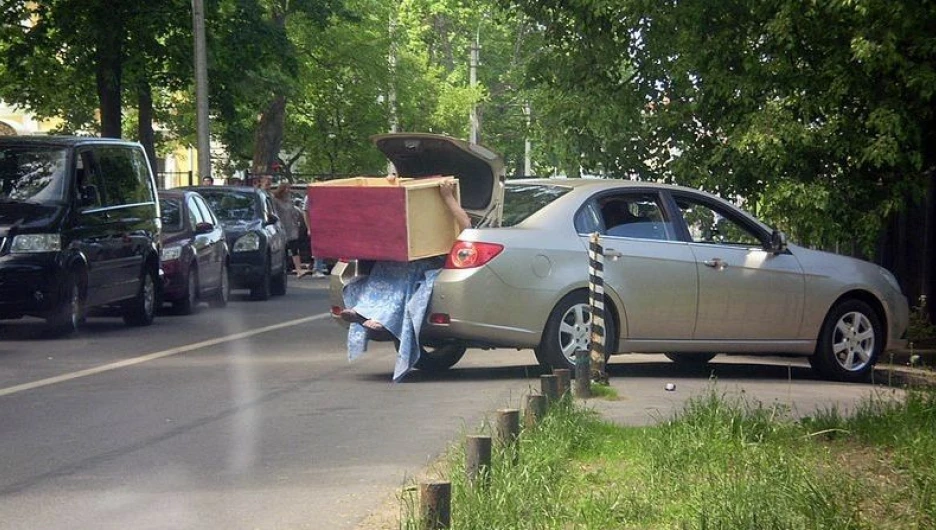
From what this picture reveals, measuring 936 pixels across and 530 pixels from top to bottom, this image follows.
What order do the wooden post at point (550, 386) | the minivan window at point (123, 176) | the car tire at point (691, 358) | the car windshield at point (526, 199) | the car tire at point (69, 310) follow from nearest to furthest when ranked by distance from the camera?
1. the wooden post at point (550, 386)
2. the car windshield at point (526, 199)
3. the car tire at point (691, 358)
4. the car tire at point (69, 310)
5. the minivan window at point (123, 176)

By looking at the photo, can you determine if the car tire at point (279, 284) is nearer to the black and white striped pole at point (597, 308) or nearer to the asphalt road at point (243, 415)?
the asphalt road at point (243, 415)

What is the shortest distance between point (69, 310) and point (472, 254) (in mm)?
6324

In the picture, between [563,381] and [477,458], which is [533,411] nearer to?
[563,381]

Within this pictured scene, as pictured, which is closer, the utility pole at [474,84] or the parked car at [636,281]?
the parked car at [636,281]

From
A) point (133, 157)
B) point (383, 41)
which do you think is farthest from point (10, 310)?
point (383, 41)

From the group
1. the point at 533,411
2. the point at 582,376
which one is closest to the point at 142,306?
the point at 582,376

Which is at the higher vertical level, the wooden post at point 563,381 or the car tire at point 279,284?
the wooden post at point 563,381

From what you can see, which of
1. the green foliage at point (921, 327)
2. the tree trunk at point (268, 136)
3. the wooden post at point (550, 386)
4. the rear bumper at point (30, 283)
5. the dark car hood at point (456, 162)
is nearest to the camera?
the wooden post at point (550, 386)

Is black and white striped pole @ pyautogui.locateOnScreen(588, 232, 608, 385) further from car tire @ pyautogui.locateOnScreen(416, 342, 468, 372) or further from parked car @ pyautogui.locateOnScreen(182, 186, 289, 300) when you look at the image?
parked car @ pyautogui.locateOnScreen(182, 186, 289, 300)

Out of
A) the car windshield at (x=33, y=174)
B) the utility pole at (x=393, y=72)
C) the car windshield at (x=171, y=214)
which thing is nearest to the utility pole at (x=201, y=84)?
the car windshield at (x=171, y=214)

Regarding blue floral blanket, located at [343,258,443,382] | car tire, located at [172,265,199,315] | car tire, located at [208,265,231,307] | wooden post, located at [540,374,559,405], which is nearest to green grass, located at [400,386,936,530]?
wooden post, located at [540,374,559,405]

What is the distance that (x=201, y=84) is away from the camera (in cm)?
3219

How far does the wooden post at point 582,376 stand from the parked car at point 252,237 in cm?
1369

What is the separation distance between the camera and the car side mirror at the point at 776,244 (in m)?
14.3
